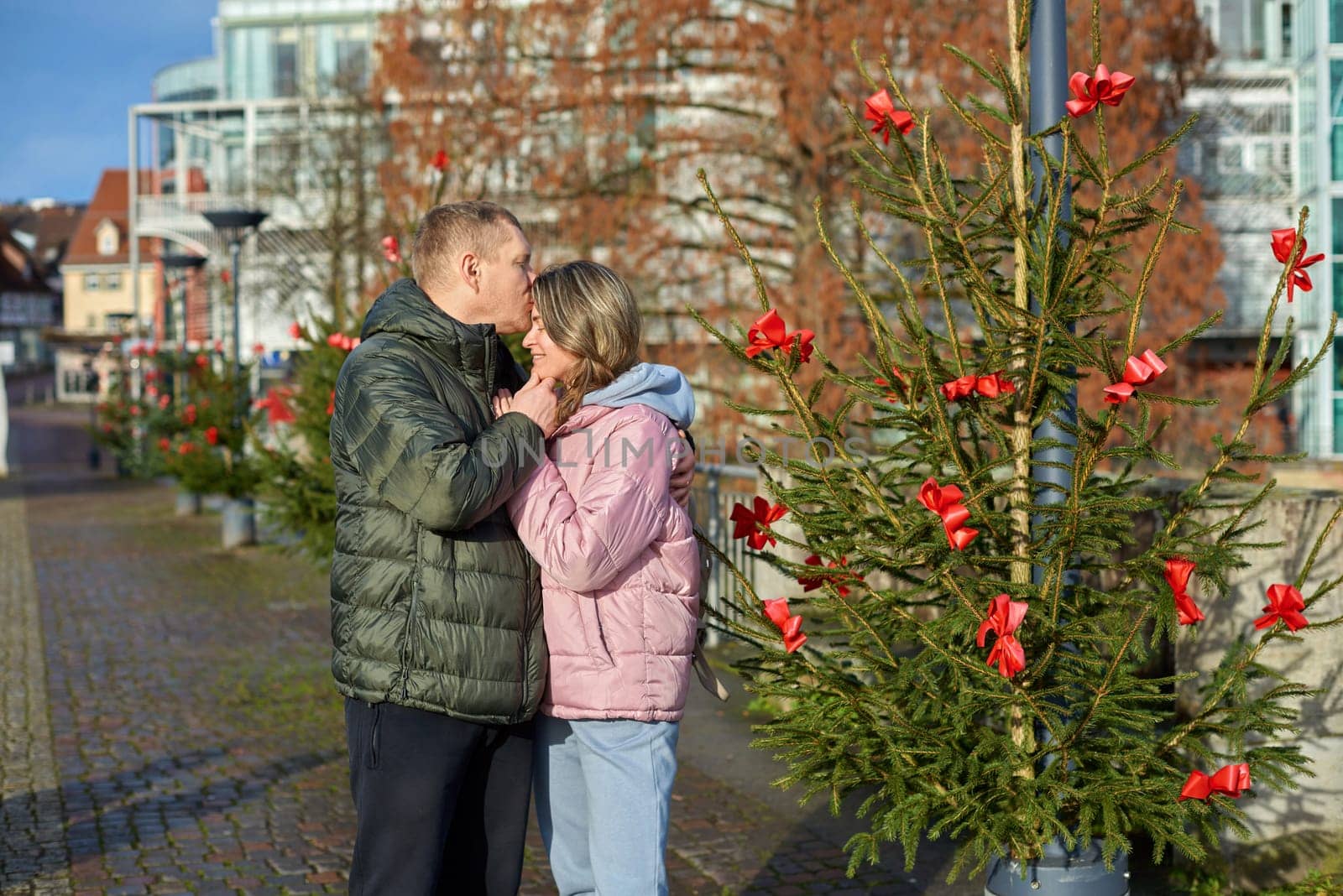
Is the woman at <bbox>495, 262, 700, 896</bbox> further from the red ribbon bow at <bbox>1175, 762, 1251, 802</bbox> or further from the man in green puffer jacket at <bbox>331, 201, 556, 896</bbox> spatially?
the red ribbon bow at <bbox>1175, 762, 1251, 802</bbox>

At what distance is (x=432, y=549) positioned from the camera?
3051mm

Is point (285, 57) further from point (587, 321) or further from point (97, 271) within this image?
point (587, 321)

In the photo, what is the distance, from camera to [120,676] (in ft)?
30.5

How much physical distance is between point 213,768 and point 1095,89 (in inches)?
205

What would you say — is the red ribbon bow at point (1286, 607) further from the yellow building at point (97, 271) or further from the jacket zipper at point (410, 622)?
the yellow building at point (97, 271)

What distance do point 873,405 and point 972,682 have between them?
72 centimetres

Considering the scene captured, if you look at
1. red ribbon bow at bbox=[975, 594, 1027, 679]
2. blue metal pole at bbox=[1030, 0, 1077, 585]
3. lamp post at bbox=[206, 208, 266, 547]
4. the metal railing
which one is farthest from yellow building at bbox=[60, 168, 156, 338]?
red ribbon bow at bbox=[975, 594, 1027, 679]

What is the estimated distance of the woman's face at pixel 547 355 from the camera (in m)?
3.09

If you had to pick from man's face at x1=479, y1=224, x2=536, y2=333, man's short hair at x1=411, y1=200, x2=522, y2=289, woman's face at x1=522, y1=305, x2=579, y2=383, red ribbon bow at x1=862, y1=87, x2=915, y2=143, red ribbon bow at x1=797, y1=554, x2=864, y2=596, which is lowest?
red ribbon bow at x1=797, y1=554, x2=864, y2=596

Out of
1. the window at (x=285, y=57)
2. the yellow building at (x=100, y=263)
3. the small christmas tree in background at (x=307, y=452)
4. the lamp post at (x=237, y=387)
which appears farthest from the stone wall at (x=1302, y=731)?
the yellow building at (x=100, y=263)

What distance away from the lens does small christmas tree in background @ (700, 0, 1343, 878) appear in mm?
3400

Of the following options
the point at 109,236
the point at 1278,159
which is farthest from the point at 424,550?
the point at 109,236

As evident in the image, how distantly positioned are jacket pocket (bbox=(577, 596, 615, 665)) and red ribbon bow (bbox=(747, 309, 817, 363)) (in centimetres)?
71

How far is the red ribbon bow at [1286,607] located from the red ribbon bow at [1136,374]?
1.95 feet
